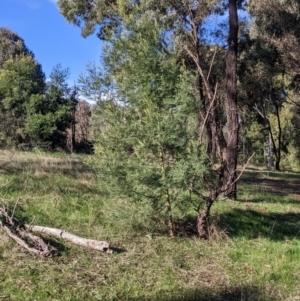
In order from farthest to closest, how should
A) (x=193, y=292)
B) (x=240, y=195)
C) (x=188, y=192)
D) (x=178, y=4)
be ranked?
(x=178, y=4) < (x=240, y=195) < (x=188, y=192) < (x=193, y=292)

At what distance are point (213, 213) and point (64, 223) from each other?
3030 mm

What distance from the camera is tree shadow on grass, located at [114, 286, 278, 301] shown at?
5.39 m

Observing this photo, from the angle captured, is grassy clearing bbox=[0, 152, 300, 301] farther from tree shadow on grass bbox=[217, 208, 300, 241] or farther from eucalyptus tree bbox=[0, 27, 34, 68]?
eucalyptus tree bbox=[0, 27, 34, 68]

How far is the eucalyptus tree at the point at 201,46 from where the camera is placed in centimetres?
752

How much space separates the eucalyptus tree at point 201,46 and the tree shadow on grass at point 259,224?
681 millimetres

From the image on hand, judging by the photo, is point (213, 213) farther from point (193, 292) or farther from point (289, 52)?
point (289, 52)

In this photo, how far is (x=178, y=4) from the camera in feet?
53.8

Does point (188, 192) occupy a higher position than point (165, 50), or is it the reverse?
point (165, 50)

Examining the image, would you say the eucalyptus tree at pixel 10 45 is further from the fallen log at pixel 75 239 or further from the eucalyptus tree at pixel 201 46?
the fallen log at pixel 75 239

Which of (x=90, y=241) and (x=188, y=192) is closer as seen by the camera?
(x=90, y=241)

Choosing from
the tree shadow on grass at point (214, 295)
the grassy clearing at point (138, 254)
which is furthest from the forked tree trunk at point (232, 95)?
the tree shadow on grass at point (214, 295)

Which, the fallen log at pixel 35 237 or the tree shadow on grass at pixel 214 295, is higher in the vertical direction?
the fallen log at pixel 35 237

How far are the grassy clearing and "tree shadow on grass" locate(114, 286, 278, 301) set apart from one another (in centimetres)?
1

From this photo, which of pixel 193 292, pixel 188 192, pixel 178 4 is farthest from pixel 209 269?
pixel 178 4
